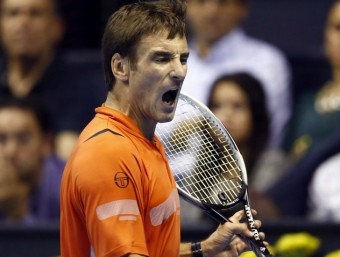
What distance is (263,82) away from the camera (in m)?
8.55

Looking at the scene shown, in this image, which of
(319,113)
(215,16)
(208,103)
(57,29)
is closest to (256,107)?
(208,103)

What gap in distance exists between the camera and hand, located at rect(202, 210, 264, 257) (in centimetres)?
428

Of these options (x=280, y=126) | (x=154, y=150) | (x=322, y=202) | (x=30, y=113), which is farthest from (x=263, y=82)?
(x=154, y=150)

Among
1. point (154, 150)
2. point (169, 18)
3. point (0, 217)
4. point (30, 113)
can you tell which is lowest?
point (0, 217)

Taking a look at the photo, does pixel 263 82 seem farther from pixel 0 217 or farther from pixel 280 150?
pixel 0 217

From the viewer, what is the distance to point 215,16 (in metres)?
8.84

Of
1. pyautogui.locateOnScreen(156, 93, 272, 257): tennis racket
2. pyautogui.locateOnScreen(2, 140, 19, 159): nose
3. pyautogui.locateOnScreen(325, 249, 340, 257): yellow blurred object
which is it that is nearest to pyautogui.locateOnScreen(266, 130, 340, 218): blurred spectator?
pyautogui.locateOnScreen(325, 249, 340, 257): yellow blurred object

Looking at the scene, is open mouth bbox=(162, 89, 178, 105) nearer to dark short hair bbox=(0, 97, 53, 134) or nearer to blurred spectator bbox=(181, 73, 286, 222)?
blurred spectator bbox=(181, 73, 286, 222)

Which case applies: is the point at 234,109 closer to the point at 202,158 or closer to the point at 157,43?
the point at 202,158

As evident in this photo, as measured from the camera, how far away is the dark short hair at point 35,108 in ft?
26.3

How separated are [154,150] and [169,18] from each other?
0.51 meters

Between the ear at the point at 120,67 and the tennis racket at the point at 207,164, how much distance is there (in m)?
0.68

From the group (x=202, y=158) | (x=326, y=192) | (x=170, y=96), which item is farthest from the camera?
(x=326, y=192)

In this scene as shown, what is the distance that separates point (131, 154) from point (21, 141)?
13.4ft
